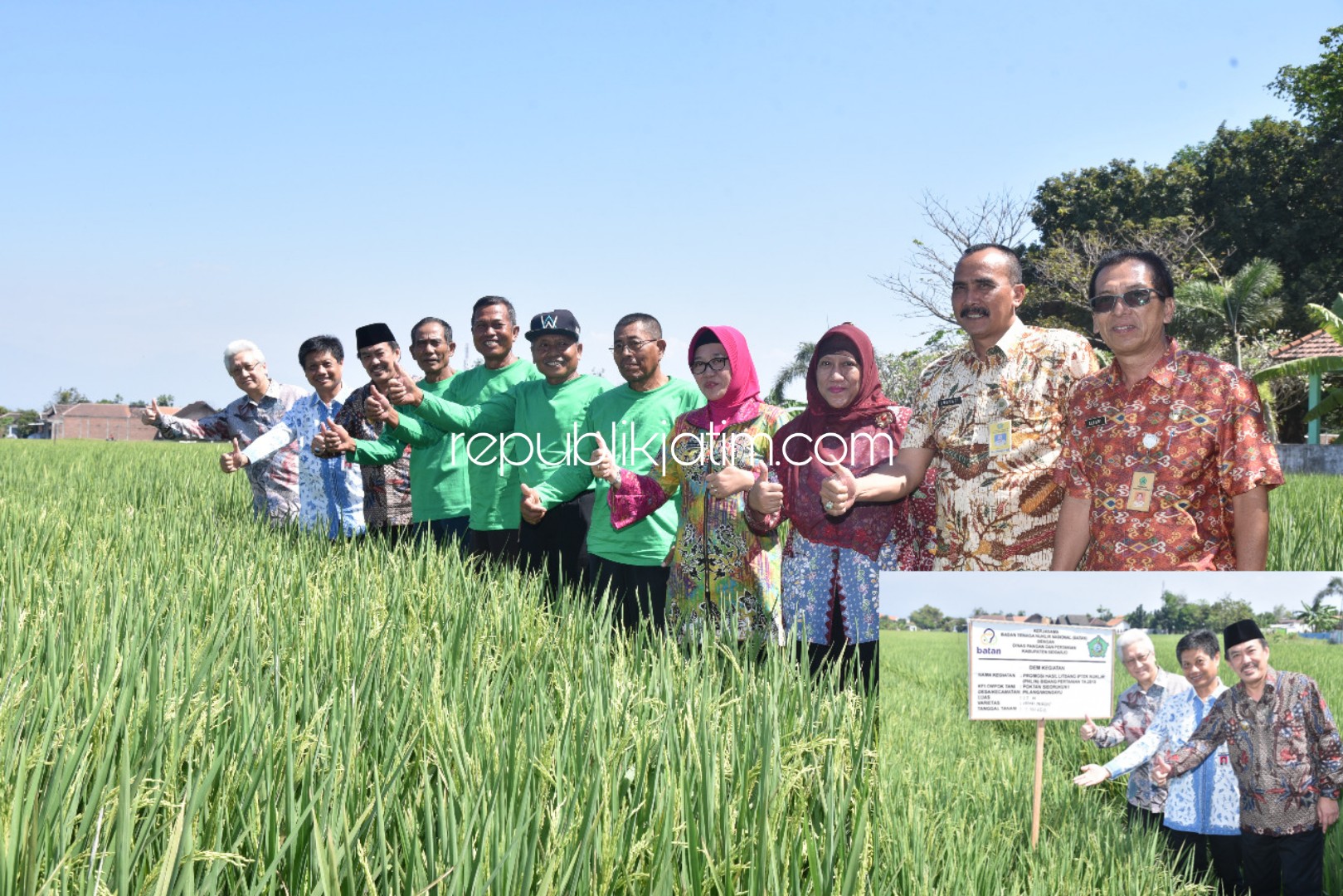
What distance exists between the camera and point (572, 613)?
3088 millimetres

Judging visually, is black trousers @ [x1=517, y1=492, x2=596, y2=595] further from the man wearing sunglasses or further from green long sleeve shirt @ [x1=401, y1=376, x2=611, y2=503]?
the man wearing sunglasses

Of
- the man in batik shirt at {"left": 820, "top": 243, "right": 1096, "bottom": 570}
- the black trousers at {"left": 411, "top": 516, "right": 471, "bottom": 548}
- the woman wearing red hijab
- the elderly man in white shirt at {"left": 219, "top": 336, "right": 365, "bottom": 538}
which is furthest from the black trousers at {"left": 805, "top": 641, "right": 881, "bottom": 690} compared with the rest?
the elderly man in white shirt at {"left": 219, "top": 336, "right": 365, "bottom": 538}

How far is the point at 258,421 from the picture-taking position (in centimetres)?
519

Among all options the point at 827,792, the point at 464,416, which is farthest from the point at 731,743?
the point at 464,416

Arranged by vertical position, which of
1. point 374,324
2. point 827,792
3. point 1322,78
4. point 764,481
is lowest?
point 827,792

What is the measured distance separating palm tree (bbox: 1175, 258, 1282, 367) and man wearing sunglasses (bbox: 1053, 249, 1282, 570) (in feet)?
67.8

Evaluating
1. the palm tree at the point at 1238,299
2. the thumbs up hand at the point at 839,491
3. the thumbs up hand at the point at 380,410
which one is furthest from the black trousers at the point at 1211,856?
the palm tree at the point at 1238,299

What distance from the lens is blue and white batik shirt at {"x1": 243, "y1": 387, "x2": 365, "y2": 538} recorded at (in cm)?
484

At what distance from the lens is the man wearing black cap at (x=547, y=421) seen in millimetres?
4102

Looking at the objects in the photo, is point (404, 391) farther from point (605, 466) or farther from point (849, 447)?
point (849, 447)

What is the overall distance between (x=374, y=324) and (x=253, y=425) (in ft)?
3.93

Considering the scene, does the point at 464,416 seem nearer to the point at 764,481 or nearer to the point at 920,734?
the point at 764,481

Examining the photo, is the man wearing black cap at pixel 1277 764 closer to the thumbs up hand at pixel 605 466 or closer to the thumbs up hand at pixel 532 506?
the thumbs up hand at pixel 605 466

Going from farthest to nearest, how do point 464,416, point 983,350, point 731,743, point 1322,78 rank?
1. point 1322,78
2. point 464,416
3. point 983,350
4. point 731,743
